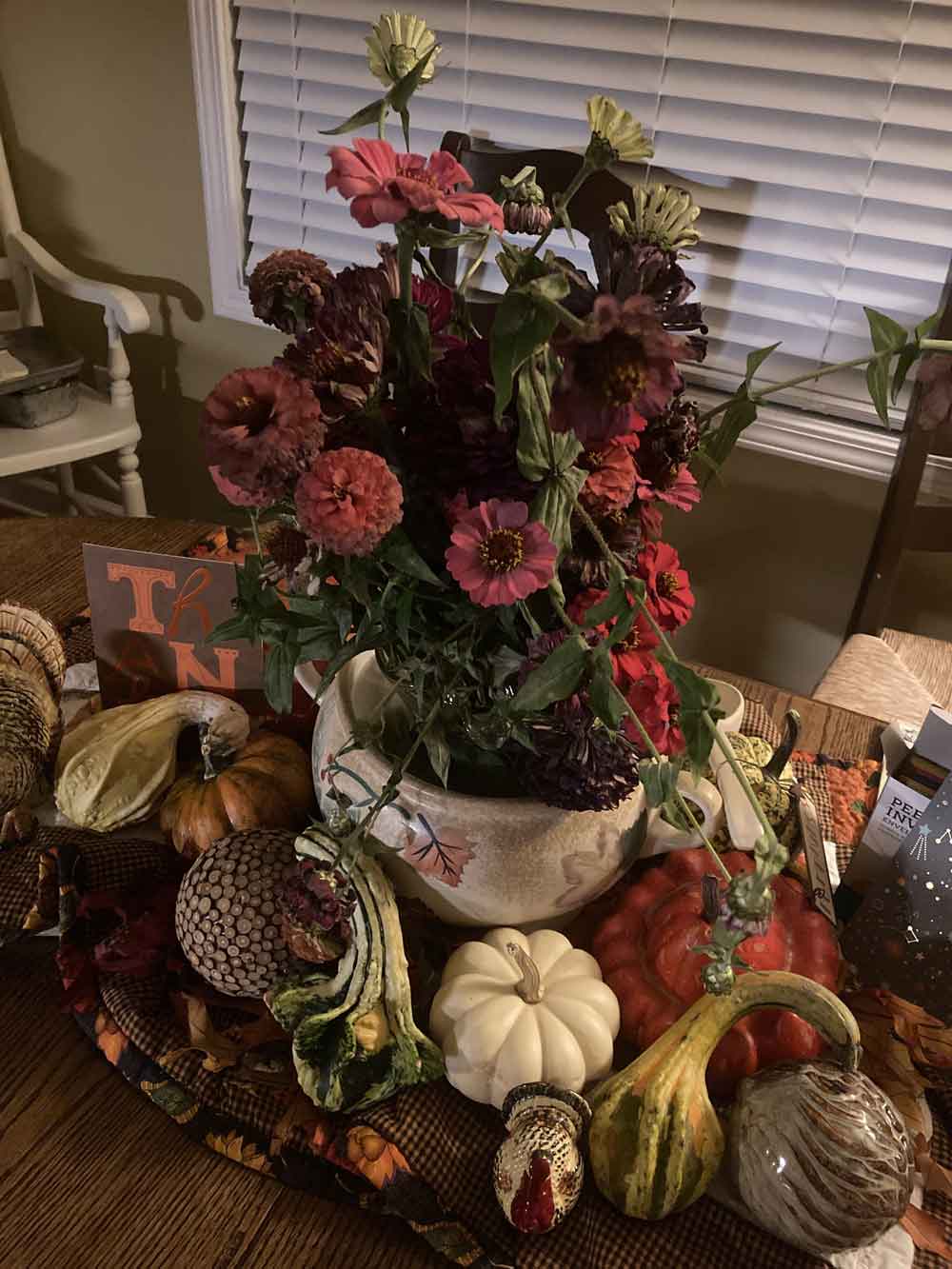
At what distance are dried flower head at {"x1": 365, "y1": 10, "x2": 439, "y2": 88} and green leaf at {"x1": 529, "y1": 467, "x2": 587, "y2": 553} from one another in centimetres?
19

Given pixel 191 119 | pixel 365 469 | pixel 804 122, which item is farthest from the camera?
pixel 191 119

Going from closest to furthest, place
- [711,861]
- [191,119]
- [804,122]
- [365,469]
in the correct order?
[365,469]
[711,861]
[804,122]
[191,119]

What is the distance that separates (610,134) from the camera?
0.44 metres

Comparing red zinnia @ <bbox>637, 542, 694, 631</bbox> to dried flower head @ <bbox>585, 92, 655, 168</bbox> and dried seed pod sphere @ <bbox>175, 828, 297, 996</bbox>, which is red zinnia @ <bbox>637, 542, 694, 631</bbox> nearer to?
dried flower head @ <bbox>585, 92, 655, 168</bbox>

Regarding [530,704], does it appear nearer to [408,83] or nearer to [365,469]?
[365,469]

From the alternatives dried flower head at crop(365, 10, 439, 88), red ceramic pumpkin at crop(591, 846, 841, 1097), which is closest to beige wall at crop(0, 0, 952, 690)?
red ceramic pumpkin at crop(591, 846, 841, 1097)

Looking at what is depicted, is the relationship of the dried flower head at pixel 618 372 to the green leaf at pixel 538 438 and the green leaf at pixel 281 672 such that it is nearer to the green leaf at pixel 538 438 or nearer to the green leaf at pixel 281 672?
the green leaf at pixel 538 438

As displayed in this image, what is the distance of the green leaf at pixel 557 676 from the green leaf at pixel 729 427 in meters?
0.17

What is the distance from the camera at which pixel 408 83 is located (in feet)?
1.43

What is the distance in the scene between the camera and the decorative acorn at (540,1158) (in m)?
0.53

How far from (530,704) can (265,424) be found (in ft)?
0.56

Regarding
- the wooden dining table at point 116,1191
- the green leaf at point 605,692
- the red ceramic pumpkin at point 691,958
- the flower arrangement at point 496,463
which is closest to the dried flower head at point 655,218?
the flower arrangement at point 496,463

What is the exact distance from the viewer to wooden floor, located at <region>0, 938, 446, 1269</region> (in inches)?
21.9

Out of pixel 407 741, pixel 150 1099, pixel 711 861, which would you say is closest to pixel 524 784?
pixel 407 741
